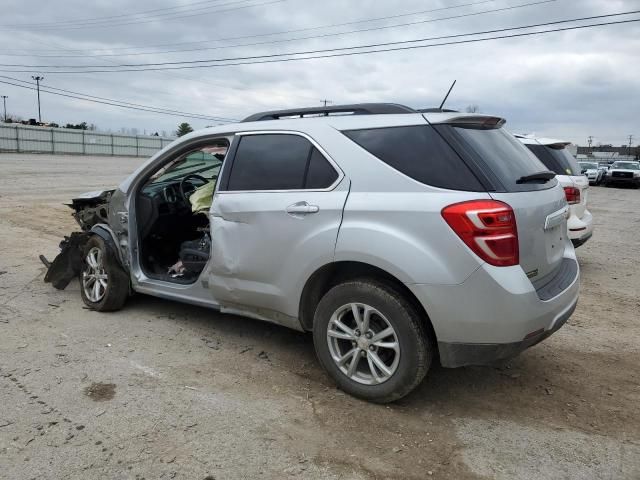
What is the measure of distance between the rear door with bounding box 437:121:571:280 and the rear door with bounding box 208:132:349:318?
2.73ft

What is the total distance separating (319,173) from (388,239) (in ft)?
2.44

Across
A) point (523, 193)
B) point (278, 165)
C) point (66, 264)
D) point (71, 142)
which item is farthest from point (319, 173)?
point (71, 142)

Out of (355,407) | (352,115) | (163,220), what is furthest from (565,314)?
(163,220)

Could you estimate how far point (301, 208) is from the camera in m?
3.48

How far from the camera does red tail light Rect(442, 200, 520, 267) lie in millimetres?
2830

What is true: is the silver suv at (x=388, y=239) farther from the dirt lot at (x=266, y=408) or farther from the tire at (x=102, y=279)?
the tire at (x=102, y=279)

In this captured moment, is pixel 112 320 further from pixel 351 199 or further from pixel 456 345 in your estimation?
pixel 456 345

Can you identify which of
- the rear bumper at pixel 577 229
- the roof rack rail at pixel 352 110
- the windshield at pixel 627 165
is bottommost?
the rear bumper at pixel 577 229

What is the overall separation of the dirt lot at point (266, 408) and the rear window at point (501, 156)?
1428mm

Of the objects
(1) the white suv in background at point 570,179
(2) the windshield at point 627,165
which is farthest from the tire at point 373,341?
(2) the windshield at point 627,165

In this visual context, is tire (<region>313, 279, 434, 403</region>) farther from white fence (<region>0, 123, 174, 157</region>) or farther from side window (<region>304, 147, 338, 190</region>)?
white fence (<region>0, 123, 174, 157</region>)

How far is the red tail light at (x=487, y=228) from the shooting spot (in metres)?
2.83

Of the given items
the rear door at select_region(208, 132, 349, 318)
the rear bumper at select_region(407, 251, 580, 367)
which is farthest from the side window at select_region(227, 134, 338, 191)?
the rear bumper at select_region(407, 251, 580, 367)

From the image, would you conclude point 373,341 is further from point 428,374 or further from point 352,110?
point 352,110
